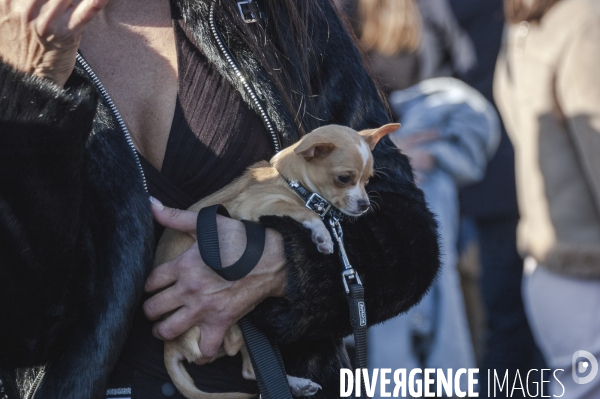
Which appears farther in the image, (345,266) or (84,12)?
(345,266)

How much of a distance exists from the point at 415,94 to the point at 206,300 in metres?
2.85

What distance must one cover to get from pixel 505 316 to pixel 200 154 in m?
3.57

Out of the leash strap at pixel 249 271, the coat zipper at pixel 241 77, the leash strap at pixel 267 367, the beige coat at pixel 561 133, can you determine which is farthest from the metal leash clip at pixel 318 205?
the beige coat at pixel 561 133

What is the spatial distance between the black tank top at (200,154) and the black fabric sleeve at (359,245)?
203 millimetres

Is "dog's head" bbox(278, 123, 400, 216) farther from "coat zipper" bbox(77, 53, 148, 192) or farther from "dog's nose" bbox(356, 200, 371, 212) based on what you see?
"coat zipper" bbox(77, 53, 148, 192)

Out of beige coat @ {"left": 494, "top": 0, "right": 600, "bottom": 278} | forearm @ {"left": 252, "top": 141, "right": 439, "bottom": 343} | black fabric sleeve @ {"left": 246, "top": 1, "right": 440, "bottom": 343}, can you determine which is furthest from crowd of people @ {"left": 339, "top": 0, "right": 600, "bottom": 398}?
forearm @ {"left": 252, "top": 141, "right": 439, "bottom": 343}

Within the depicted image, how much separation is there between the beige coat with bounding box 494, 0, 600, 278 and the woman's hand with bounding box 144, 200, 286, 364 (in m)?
1.97

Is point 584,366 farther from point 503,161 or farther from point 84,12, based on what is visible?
point 84,12

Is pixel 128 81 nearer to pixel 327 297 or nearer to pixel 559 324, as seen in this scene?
pixel 327 297

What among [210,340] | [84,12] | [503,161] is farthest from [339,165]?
[503,161]

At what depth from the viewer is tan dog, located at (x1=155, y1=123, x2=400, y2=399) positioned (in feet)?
6.14

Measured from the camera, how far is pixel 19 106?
1.63 meters

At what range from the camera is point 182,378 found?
1.83m

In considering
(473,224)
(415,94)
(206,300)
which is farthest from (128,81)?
(473,224)
